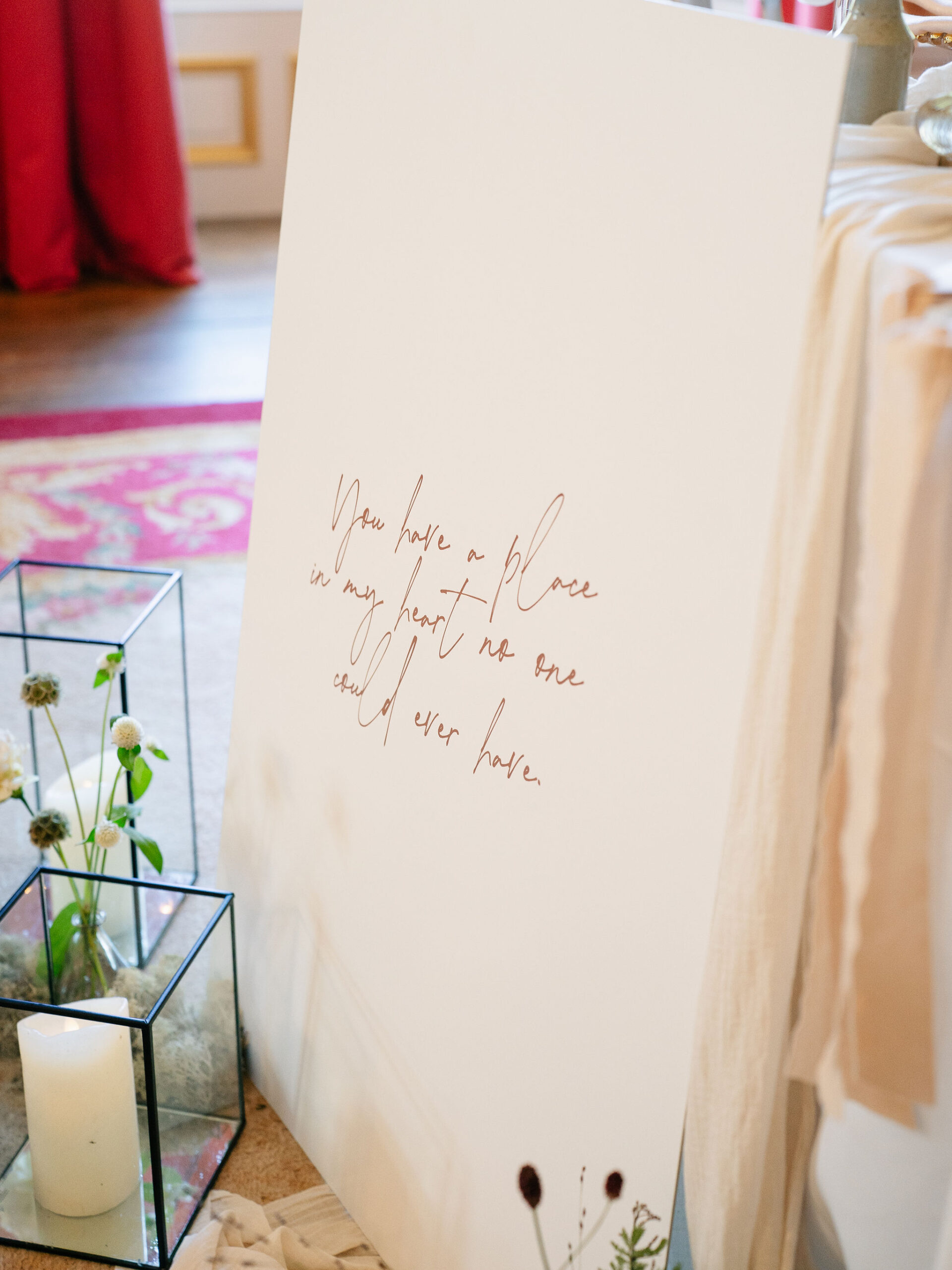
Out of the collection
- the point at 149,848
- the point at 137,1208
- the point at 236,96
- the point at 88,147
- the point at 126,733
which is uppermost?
the point at 236,96

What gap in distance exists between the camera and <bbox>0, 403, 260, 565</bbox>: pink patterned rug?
214cm

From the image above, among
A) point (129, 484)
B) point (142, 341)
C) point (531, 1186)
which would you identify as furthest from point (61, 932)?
point (142, 341)

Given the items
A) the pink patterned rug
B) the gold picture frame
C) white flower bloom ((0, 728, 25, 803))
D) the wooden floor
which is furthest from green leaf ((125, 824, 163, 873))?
the gold picture frame

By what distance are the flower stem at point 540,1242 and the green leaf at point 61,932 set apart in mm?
511

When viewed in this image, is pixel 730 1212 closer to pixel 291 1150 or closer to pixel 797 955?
pixel 797 955

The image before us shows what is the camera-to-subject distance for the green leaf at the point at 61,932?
1.15 metres

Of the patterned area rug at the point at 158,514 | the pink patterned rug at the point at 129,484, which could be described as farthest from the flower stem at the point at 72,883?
the pink patterned rug at the point at 129,484

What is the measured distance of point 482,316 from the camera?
2.63 feet

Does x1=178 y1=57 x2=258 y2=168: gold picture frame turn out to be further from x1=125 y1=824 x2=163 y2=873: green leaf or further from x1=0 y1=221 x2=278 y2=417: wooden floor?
x1=125 y1=824 x2=163 y2=873: green leaf

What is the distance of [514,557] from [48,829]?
477 mm

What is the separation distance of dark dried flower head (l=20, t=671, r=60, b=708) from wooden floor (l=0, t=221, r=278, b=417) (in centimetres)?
161

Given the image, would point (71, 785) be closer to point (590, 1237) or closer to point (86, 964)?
point (86, 964)

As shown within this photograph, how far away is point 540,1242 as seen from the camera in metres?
0.88

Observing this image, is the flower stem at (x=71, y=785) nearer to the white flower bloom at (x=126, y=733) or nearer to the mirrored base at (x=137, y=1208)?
the white flower bloom at (x=126, y=733)
